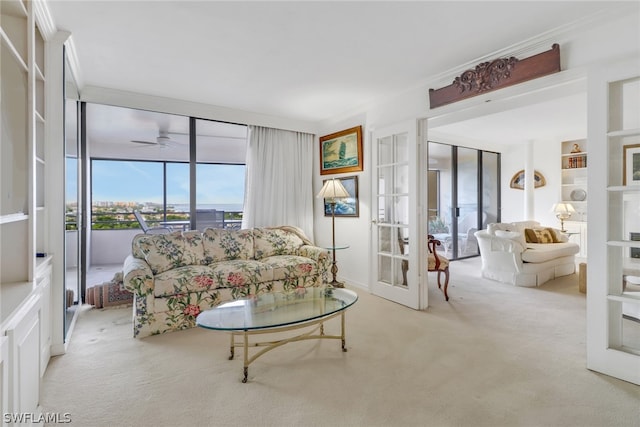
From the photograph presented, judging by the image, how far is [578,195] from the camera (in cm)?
614

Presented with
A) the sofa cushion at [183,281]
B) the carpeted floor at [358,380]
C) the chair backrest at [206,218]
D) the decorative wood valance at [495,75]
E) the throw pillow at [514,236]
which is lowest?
the carpeted floor at [358,380]

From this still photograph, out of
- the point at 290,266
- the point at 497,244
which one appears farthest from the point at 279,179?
the point at 497,244

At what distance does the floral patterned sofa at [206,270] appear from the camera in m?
2.74

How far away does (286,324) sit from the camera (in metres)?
2.04

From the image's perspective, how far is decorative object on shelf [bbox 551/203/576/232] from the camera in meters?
5.91

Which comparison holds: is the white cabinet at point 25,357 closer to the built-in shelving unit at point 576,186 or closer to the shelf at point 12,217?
the shelf at point 12,217

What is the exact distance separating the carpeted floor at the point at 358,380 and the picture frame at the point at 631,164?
1.28 metres

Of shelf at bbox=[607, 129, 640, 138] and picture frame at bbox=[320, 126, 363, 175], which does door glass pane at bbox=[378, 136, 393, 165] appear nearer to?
picture frame at bbox=[320, 126, 363, 175]

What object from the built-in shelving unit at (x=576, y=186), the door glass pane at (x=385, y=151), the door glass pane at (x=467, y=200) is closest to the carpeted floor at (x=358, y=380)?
the door glass pane at (x=385, y=151)

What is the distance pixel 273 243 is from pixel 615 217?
3164 mm

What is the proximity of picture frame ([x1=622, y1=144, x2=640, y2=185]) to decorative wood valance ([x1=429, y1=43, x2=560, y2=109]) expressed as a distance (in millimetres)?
728

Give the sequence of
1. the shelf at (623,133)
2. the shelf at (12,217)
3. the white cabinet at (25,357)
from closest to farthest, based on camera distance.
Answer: the white cabinet at (25,357) < the shelf at (12,217) < the shelf at (623,133)

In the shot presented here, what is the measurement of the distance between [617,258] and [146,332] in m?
3.59

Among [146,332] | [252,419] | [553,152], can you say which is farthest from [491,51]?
[553,152]
